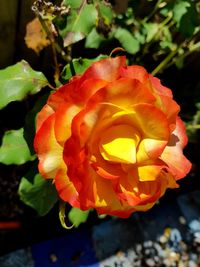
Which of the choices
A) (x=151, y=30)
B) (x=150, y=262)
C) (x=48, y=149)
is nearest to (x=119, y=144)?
(x=48, y=149)

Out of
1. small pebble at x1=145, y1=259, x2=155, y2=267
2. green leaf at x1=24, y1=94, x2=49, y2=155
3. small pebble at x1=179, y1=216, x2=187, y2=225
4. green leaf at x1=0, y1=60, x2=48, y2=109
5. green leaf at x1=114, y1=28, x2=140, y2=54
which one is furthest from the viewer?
small pebble at x1=179, y1=216, x2=187, y2=225

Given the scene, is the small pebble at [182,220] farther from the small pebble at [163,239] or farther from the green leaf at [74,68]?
the green leaf at [74,68]

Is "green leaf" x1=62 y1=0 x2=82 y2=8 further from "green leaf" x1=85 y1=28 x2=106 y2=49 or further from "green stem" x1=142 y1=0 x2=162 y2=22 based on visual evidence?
"green stem" x1=142 y1=0 x2=162 y2=22

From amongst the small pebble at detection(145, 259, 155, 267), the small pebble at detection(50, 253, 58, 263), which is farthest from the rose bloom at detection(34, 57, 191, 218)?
the small pebble at detection(145, 259, 155, 267)

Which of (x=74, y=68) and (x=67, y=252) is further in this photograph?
(x=67, y=252)

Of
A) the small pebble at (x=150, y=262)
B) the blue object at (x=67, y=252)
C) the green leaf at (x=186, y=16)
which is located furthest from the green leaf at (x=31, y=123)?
the small pebble at (x=150, y=262)

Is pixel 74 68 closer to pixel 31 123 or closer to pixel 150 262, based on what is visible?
pixel 31 123
